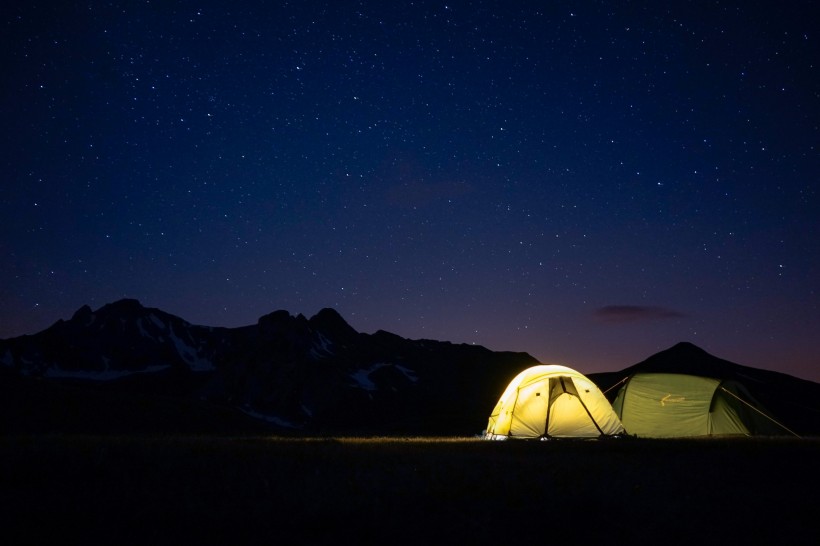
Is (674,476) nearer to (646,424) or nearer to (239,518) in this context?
(239,518)

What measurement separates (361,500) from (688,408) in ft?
57.8

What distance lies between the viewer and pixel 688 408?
66.8ft

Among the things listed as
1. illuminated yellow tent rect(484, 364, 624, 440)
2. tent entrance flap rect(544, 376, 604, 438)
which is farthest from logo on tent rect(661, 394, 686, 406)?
tent entrance flap rect(544, 376, 604, 438)

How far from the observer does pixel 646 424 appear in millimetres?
21156

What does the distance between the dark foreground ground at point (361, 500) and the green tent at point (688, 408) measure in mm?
10819

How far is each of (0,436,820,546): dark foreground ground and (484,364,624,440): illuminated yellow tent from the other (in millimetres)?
10009

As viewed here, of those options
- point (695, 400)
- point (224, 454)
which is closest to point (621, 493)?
point (224, 454)

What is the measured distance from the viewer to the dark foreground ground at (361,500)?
18.2ft

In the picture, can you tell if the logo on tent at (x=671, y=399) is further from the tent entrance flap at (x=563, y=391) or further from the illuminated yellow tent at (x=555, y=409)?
the tent entrance flap at (x=563, y=391)

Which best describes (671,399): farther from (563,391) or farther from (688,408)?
(563,391)

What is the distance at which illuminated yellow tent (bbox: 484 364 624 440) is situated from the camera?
1955cm

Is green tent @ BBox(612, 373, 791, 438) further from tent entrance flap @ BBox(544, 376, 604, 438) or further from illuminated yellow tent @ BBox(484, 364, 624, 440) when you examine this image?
tent entrance flap @ BBox(544, 376, 604, 438)

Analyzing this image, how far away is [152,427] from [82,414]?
226 inches

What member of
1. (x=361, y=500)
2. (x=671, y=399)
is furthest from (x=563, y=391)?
(x=361, y=500)
